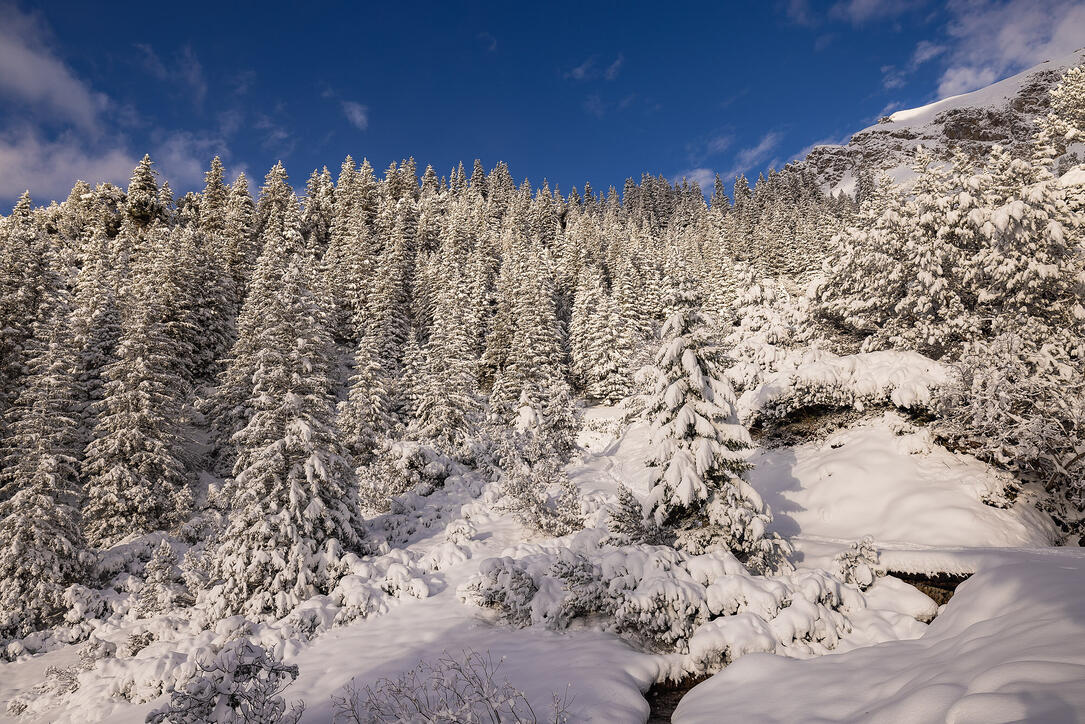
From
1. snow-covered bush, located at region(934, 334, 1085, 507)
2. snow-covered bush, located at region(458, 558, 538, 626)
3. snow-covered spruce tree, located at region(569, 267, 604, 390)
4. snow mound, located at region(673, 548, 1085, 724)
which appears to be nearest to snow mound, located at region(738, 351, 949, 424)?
snow-covered bush, located at region(934, 334, 1085, 507)

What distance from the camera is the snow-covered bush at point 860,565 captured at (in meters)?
10.0

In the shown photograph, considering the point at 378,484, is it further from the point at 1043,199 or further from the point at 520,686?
the point at 1043,199

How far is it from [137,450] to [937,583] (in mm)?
31940

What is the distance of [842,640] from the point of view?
8.39 metres

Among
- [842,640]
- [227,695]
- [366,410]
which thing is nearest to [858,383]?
[842,640]

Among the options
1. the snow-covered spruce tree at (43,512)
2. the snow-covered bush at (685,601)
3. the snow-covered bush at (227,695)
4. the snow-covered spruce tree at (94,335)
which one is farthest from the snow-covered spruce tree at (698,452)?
the snow-covered spruce tree at (94,335)

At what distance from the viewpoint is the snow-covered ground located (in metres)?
4.71

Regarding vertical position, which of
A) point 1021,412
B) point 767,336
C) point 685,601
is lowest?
point 685,601

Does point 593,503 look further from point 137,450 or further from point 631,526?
point 137,450

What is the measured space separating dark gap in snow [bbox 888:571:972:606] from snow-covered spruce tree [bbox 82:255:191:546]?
2878 cm

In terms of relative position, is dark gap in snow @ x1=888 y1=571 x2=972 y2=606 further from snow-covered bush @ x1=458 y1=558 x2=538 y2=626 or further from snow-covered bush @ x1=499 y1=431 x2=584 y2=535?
snow-covered bush @ x1=499 y1=431 x2=584 y2=535

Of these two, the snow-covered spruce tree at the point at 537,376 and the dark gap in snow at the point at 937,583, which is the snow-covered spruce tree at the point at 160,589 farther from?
the dark gap in snow at the point at 937,583

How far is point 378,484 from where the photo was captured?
2133 cm

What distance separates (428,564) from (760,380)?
654 inches
